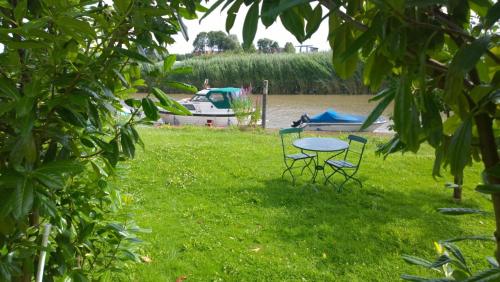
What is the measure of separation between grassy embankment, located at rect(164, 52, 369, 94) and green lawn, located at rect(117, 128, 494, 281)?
1350cm

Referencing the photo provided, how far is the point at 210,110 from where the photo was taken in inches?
527

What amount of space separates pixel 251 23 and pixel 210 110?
12.8 meters

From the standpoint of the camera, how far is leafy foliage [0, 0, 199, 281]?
906mm

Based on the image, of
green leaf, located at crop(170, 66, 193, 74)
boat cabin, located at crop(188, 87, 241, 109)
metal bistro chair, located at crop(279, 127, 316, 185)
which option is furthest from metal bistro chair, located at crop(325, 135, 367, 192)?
boat cabin, located at crop(188, 87, 241, 109)

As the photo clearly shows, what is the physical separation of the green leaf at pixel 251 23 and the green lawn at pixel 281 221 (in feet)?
4.10

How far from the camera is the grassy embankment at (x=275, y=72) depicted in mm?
18984

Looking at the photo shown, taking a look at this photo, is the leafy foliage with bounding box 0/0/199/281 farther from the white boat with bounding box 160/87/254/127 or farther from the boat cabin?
the boat cabin

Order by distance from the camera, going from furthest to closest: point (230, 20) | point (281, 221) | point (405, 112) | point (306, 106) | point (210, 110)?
point (306, 106), point (210, 110), point (281, 221), point (230, 20), point (405, 112)

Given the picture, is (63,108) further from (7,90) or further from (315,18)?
(315,18)

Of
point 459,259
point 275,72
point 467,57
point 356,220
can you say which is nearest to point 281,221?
point 356,220

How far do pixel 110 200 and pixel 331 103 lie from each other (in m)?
16.0

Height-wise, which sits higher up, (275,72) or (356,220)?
(275,72)

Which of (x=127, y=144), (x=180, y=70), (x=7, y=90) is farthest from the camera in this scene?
(x=180, y=70)

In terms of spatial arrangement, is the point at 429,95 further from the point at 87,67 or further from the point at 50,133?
the point at 50,133
